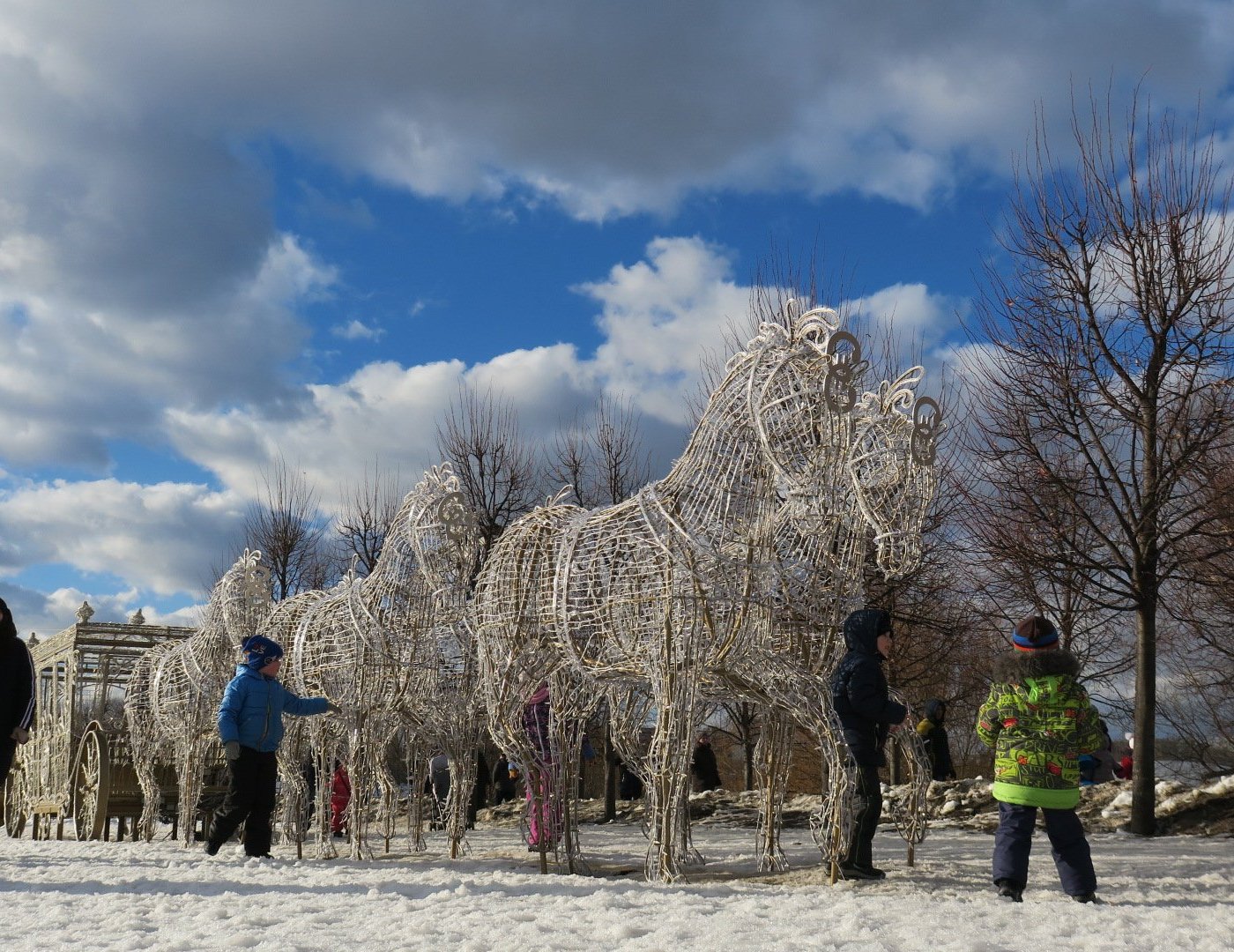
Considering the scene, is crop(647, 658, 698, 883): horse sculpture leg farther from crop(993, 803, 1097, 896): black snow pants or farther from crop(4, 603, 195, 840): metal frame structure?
crop(4, 603, 195, 840): metal frame structure

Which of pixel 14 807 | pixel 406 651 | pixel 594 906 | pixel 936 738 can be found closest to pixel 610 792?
pixel 936 738

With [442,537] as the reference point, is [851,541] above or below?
below

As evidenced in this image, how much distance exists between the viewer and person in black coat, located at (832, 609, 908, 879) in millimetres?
6754

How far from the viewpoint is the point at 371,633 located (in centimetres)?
919

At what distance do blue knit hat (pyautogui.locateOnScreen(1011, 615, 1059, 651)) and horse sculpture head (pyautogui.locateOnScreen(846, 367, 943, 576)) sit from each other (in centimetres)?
82

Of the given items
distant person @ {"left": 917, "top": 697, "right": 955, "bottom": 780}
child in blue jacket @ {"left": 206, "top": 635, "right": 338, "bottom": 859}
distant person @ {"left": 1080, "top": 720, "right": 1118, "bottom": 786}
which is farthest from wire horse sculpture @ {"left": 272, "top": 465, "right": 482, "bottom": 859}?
distant person @ {"left": 1080, "top": 720, "right": 1118, "bottom": 786}

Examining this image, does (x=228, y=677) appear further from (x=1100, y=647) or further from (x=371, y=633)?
(x=1100, y=647)

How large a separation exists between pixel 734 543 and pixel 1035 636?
6.10 ft

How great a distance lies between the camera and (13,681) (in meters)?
7.98

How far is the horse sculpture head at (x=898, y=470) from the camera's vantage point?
22.7ft

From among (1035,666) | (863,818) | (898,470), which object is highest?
(898,470)

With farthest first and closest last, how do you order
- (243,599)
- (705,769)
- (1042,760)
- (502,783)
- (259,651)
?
(502,783) < (705,769) < (243,599) < (259,651) < (1042,760)

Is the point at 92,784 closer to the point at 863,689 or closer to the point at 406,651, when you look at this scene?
the point at 406,651

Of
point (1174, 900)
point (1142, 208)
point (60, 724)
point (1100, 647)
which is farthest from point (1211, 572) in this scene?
point (60, 724)
